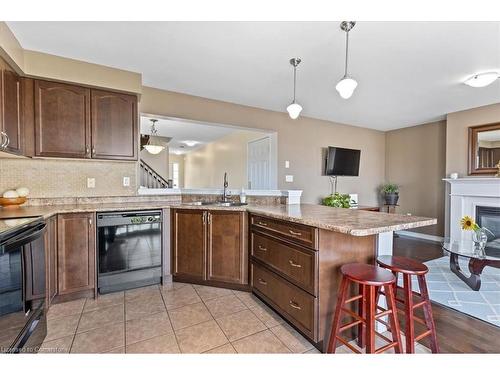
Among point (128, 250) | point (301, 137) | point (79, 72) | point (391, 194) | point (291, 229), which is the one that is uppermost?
point (79, 72)

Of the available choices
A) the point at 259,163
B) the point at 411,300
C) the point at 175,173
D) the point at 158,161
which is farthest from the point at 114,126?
the point at 175,173

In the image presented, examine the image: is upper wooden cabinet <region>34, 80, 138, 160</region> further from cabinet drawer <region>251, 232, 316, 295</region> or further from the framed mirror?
the framed mirror

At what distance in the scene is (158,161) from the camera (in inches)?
257

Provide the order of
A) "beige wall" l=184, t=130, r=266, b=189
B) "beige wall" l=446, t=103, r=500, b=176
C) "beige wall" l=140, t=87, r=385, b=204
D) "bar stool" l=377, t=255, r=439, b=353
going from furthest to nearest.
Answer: "beige wall" l=184, t=130, r=266, b=189, "beige wall" l=446, t=103, r=500, b=176, "beige wall" l=140, t=87, r=385, b=204, "bar stool" l=377, t=255, r=439, b=353

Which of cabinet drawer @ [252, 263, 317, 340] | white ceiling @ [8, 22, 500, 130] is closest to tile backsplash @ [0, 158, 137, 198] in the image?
white ceiling @ [8, 22, 500, 130]

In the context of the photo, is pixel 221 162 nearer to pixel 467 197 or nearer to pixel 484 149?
pixel 467 197

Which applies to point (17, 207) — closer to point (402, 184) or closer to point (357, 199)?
point (357, 199)

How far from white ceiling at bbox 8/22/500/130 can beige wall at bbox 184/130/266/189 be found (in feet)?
6.11

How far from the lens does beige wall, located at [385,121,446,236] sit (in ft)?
15.6

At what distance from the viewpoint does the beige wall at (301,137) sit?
3.46 m

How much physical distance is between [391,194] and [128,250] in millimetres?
5077

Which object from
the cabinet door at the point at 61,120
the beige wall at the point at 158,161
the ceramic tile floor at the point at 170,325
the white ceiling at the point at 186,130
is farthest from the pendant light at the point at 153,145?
the ceramic tile floor at the point at 170,325
